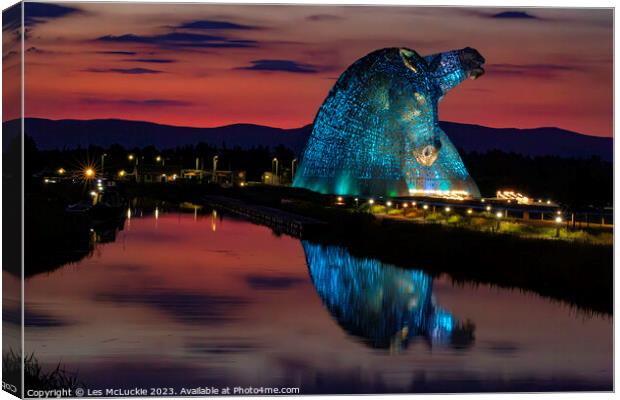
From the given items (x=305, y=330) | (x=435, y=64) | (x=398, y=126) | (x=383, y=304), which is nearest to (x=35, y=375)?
(x=305, y=330)

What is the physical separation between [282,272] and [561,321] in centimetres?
1035

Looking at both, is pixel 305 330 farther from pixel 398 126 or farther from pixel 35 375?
pixel 398 126

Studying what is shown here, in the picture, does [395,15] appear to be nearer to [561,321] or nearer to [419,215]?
[561,321]

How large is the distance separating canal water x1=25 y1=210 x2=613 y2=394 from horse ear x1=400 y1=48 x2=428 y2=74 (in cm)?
2416

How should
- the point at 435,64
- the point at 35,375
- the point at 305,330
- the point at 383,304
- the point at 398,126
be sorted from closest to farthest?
the point at 35,375, the point at 305,330, the point at 383,304, the point at 435,64, the point at 398,126

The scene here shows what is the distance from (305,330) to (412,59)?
3556 centimetres

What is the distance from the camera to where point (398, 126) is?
Result: 56.8 meters

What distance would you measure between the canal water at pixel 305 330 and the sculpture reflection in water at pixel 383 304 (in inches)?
1.8

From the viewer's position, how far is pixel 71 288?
24609 millimetres

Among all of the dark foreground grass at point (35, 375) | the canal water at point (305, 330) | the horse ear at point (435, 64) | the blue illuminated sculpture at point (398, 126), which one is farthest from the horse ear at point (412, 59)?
the dark foreground grass at point (35, 375)

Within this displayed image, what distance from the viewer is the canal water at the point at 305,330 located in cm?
1612

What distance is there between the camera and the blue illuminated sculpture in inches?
2147

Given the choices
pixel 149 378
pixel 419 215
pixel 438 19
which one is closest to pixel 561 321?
pixel 438 19

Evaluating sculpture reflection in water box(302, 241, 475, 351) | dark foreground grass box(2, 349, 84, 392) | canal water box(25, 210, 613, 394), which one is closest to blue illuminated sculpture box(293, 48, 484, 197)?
sculpture reflection in water box(302, 241, 475, 351)
